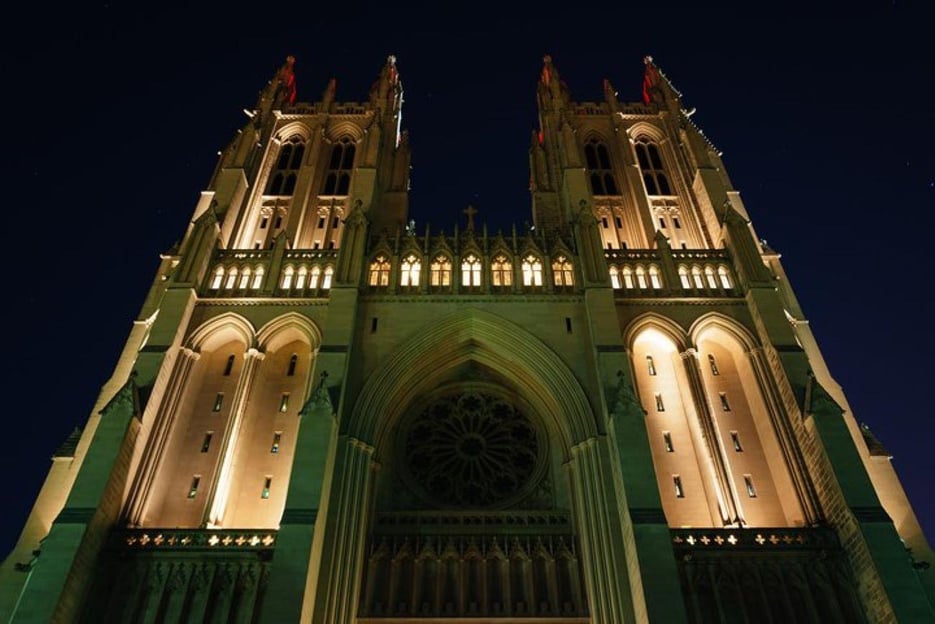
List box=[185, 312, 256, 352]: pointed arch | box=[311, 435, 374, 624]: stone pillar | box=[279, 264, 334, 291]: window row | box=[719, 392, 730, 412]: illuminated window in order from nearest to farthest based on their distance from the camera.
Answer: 1. box=[311, 435, 374, 624]: stone pillar
2. box=[719, 392, 730, 412]: illuminated window
3. box=[185, 312, 256, 352]: pointed arch
4. box=[279, 264, 334, 291]: window row

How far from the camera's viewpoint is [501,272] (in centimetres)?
2861

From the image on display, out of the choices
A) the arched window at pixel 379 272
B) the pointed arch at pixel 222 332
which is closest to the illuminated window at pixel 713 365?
the arched window at pixel 379 272

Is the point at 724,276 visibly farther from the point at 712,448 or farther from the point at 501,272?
the point at 501,272

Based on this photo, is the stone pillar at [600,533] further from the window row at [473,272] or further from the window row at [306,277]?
the window row at [306,277]

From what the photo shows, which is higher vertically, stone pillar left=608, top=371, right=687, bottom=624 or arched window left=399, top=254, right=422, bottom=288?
arched window left=399, top=254, right=422, bottom=288

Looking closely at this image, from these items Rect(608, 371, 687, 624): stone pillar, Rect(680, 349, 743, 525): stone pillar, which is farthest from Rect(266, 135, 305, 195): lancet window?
Rect(680, 349, 743, 525): stone pillar

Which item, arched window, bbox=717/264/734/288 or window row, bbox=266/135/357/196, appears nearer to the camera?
arched window, bbox=717/264/734/288

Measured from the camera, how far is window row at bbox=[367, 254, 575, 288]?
28.0m

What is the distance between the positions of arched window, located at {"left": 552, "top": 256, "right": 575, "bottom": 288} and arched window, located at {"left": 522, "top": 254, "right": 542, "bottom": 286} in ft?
2.11

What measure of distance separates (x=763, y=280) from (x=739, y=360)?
11.4 feet

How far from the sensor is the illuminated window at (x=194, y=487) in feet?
74.1

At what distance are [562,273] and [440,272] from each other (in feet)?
17.2

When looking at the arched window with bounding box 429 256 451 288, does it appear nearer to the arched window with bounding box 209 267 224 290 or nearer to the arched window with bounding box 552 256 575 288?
the arched window with bounding box 552 256 575 288

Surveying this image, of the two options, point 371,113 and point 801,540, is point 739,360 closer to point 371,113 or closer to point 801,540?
point 801,540
